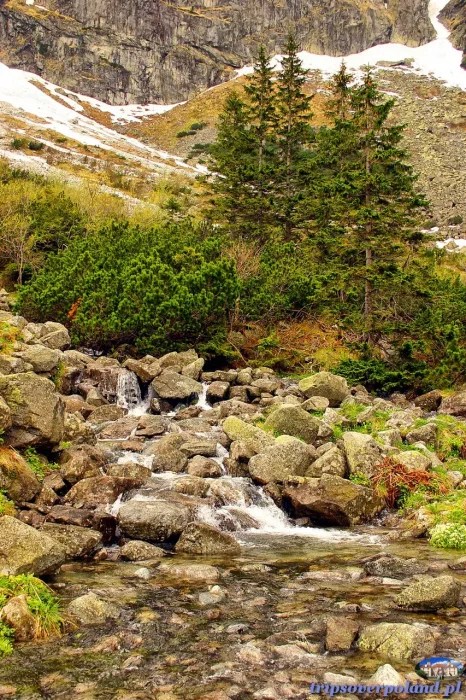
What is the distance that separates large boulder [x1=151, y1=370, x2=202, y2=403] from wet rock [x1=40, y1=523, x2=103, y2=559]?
8798mm

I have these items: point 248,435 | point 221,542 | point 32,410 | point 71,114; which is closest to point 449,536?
point 221,542

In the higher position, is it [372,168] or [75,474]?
[372,168]

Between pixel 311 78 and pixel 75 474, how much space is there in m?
100.0

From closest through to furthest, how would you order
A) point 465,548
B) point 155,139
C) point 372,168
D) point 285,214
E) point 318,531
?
point 465,548, point 318,531, point 372,168, point 285,214, point 155,139

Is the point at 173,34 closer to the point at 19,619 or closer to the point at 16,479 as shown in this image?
the point at 16,479

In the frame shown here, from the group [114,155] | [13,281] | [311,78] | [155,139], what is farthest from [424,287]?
[311,78]

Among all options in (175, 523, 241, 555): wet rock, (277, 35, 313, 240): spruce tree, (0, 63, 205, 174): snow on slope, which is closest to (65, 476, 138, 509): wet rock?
(175, 523, 241, 555): wet rock

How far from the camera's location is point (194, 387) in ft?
57.0

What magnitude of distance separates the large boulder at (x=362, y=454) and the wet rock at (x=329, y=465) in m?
0.17

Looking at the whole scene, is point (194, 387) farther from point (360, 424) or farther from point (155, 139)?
point (155, 139)

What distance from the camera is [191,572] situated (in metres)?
7.39

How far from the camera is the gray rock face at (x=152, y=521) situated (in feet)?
29.0

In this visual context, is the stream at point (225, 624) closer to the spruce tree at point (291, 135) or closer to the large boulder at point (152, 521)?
the large boulder at point (152, 521)

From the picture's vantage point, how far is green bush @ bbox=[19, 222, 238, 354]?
20.2 meters
